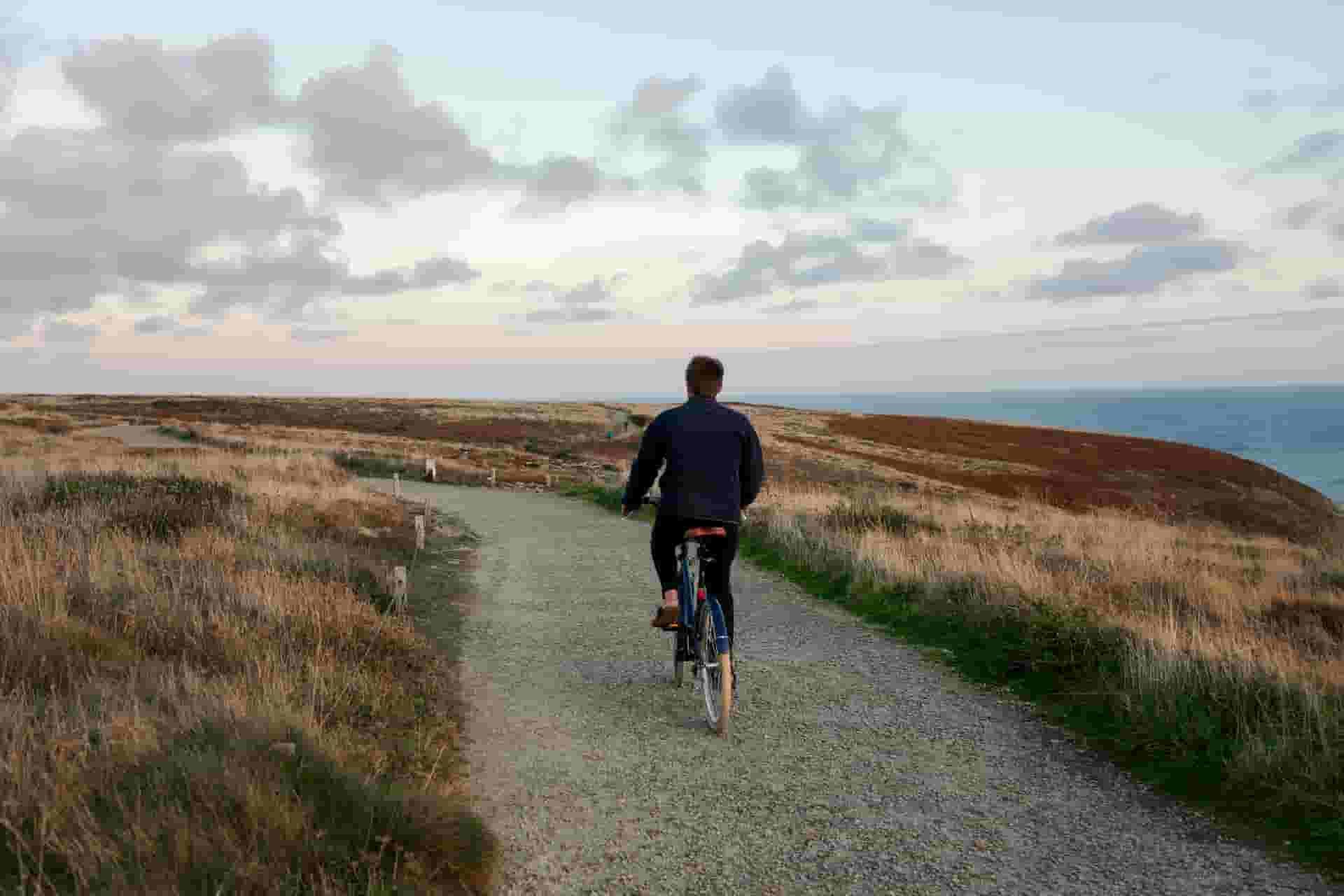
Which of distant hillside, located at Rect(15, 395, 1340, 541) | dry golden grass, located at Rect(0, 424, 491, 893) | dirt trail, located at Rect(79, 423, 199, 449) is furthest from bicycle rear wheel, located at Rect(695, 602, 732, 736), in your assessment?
dirt trail, located at Rect(79, 423, 199, 449)

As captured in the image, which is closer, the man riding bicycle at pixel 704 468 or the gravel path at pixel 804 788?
the gravel path at pixel 804 788

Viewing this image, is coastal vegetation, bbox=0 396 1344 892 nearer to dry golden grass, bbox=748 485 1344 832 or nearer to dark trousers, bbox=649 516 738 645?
dry golden grass, bbox=748 485 1344 832

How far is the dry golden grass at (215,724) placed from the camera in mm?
3594

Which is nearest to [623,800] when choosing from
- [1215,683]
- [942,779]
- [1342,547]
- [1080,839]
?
[942,779]

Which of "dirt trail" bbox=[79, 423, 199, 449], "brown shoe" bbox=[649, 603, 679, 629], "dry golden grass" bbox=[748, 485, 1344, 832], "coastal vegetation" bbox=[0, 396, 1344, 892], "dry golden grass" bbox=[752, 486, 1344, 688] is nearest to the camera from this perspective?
"coastal vegetation" bbox=[0, 396, 1344, 892]

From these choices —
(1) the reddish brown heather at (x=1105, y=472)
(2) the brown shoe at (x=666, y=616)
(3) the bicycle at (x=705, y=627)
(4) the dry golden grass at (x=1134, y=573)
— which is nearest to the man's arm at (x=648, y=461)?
(3) the bicycle at (x=705, y=627)

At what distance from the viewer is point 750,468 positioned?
6.55 meters

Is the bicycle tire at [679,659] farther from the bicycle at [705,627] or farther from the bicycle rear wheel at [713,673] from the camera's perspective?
the bicycle rear wheel at [713,673]

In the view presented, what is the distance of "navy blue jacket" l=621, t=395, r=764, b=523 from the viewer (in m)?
6.29

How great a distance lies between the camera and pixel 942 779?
565 cm

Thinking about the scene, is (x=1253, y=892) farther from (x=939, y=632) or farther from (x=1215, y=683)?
(x=939, y=632)

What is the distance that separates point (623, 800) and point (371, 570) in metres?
6.20

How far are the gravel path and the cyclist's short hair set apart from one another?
95.5 inches

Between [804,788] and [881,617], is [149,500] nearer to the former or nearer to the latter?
[881,617]
